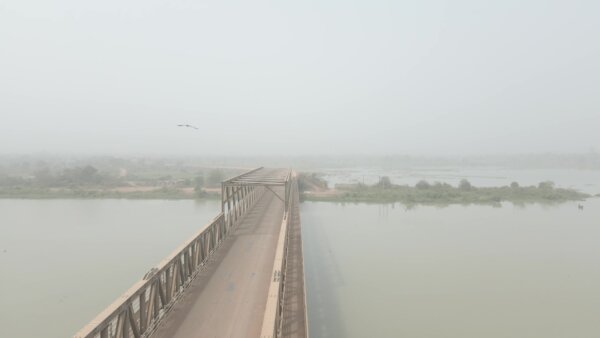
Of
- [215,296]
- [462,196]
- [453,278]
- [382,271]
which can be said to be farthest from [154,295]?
[462,196]

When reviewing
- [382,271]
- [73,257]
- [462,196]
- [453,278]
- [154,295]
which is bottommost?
[453,278]

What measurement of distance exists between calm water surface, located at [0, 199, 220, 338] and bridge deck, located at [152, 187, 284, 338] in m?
5.49

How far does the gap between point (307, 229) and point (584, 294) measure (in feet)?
55.7

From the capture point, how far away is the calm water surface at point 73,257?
1184 cm

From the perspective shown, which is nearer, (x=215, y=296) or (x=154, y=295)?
(x=154, y=295)

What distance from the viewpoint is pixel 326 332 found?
10836 mm

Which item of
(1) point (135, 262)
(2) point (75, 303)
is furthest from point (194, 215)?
(2) point (75, 303)

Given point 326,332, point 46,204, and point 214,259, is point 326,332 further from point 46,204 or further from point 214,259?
point 46,204

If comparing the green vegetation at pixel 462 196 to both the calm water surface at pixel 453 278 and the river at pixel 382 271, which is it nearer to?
the river at pixel 382 271

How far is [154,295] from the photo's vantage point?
7.30 meters

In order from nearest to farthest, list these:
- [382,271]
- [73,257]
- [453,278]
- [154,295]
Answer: [154,295] < [453,278] < [382,271] < [73,257]

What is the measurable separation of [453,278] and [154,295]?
1377cm

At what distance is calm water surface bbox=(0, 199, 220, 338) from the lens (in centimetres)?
1184

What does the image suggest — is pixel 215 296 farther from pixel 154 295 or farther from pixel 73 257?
pixel 73 257
